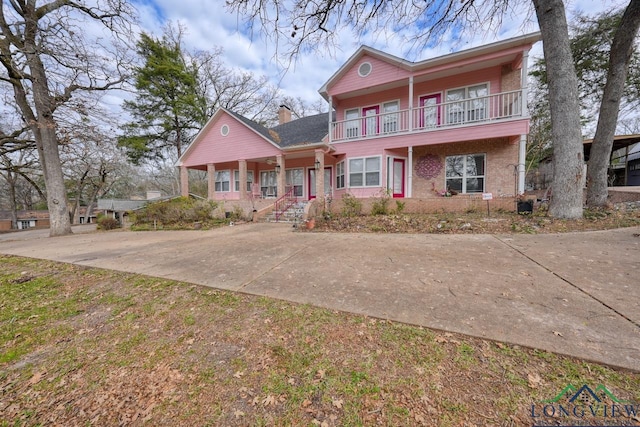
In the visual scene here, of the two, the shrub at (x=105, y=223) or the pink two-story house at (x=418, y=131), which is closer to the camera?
the pink two-story house at (x=418, y=131)

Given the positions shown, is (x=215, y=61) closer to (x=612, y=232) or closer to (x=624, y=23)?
(x=624, y=23)

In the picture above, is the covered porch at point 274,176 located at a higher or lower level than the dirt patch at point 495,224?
higher

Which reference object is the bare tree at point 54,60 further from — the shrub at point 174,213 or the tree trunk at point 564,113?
the tree trunk at point 564,113

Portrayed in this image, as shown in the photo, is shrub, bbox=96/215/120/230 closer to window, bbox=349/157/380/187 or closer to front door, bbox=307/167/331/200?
front door, bbox=307/167/331/200

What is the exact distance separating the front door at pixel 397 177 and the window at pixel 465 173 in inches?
77.5

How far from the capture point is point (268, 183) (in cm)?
1580

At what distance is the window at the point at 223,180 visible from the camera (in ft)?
54.0

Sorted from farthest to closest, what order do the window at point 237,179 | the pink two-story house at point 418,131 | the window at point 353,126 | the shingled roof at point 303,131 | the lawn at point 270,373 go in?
the window at point 237,179, the shingled roof at point 303,131, the window at point 353,126, the pink two-story house at point 418,131, the lawn at point 270,373

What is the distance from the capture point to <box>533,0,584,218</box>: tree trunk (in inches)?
244

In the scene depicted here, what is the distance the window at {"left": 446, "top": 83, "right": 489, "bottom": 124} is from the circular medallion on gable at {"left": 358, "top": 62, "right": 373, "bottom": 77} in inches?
150

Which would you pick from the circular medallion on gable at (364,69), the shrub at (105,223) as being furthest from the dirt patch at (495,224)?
the shrub at (105,223)

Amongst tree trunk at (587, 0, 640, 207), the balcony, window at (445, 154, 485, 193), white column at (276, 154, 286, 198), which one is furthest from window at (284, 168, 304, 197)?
tree trunk at (587, 0, 640, 207)

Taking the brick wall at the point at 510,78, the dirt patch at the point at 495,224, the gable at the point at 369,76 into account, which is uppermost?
the gable at the point at 369,76

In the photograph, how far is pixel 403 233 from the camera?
6570mm
